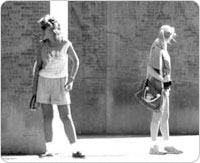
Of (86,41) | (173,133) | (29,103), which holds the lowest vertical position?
(173,133)

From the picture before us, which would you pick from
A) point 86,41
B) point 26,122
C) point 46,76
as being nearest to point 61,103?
point 46,76

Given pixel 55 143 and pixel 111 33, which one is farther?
pixel 111 33

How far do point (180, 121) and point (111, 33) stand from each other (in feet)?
6.48

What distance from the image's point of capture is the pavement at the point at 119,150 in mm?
7852

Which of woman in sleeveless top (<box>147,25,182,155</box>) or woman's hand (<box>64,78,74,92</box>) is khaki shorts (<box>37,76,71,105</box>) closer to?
woman's hand (<box>64,78,74,92</box>)

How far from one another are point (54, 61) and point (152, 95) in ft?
4.89

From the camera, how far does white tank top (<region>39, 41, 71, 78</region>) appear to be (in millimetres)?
7430

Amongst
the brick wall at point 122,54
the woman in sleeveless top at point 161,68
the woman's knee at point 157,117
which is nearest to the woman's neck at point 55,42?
the woman in sleeveless top at point 161,68

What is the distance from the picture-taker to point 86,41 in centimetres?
1030

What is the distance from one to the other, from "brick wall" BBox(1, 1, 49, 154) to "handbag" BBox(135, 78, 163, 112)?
1.46 metres

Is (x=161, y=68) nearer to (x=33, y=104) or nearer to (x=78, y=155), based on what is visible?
(x=78, y=155)

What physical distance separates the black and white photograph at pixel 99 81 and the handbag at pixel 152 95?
14 millimetres

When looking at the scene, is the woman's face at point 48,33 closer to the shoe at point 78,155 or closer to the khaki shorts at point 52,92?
the khaki shorts at point 52,92

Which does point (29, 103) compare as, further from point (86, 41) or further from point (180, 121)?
point (180, 121)
